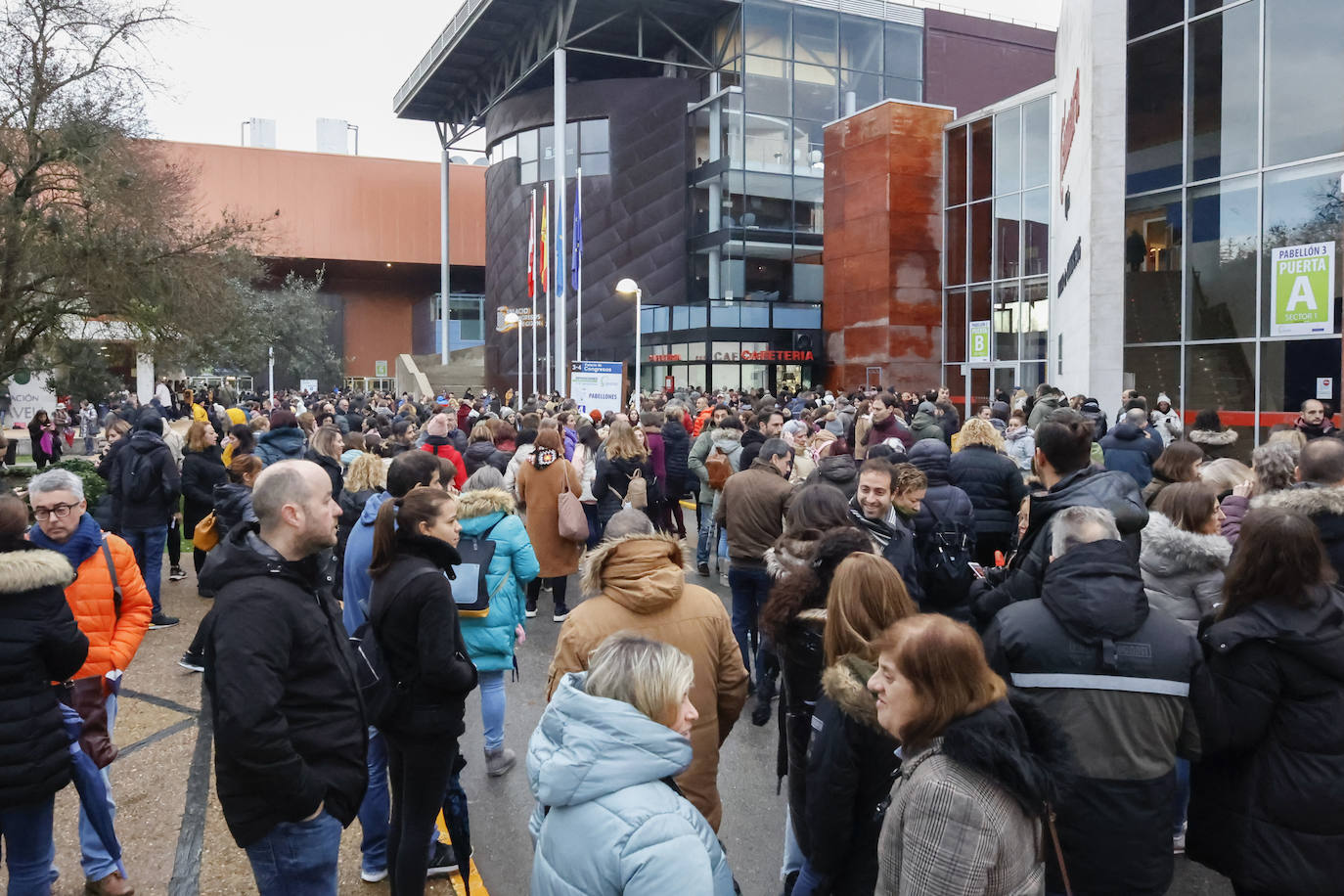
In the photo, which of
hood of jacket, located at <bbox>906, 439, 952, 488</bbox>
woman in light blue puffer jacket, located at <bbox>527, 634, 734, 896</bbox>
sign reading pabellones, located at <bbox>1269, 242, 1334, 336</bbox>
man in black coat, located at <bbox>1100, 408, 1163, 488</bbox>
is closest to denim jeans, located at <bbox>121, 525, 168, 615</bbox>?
hood of jacket, located at <bbox>906, 439, 952, 488</bbox>

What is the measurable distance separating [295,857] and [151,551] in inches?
283

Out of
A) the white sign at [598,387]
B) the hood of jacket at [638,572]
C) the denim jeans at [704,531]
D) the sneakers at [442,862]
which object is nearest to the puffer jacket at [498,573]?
the sneakers at [442,862]

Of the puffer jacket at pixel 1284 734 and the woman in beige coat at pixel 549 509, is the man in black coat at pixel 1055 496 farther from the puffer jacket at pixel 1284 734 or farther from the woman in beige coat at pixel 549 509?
the woman in beige coat at pixel 549 509

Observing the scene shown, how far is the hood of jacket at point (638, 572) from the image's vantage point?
346cm

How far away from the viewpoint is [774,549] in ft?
15.0

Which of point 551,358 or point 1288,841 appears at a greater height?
point 551,358

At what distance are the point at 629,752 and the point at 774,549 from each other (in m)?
2.51

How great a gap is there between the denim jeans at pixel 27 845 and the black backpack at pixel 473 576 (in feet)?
6.34

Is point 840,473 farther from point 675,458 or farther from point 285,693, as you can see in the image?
point 675,458

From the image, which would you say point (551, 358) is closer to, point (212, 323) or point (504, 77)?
point (504, 77)

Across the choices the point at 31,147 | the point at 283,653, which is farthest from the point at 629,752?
the point at 31,147

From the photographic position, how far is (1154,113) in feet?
52.8

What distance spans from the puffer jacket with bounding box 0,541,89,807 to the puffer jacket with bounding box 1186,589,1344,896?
4128 mm

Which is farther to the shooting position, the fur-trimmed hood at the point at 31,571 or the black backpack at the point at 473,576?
the black backpack at the point at 473,576
